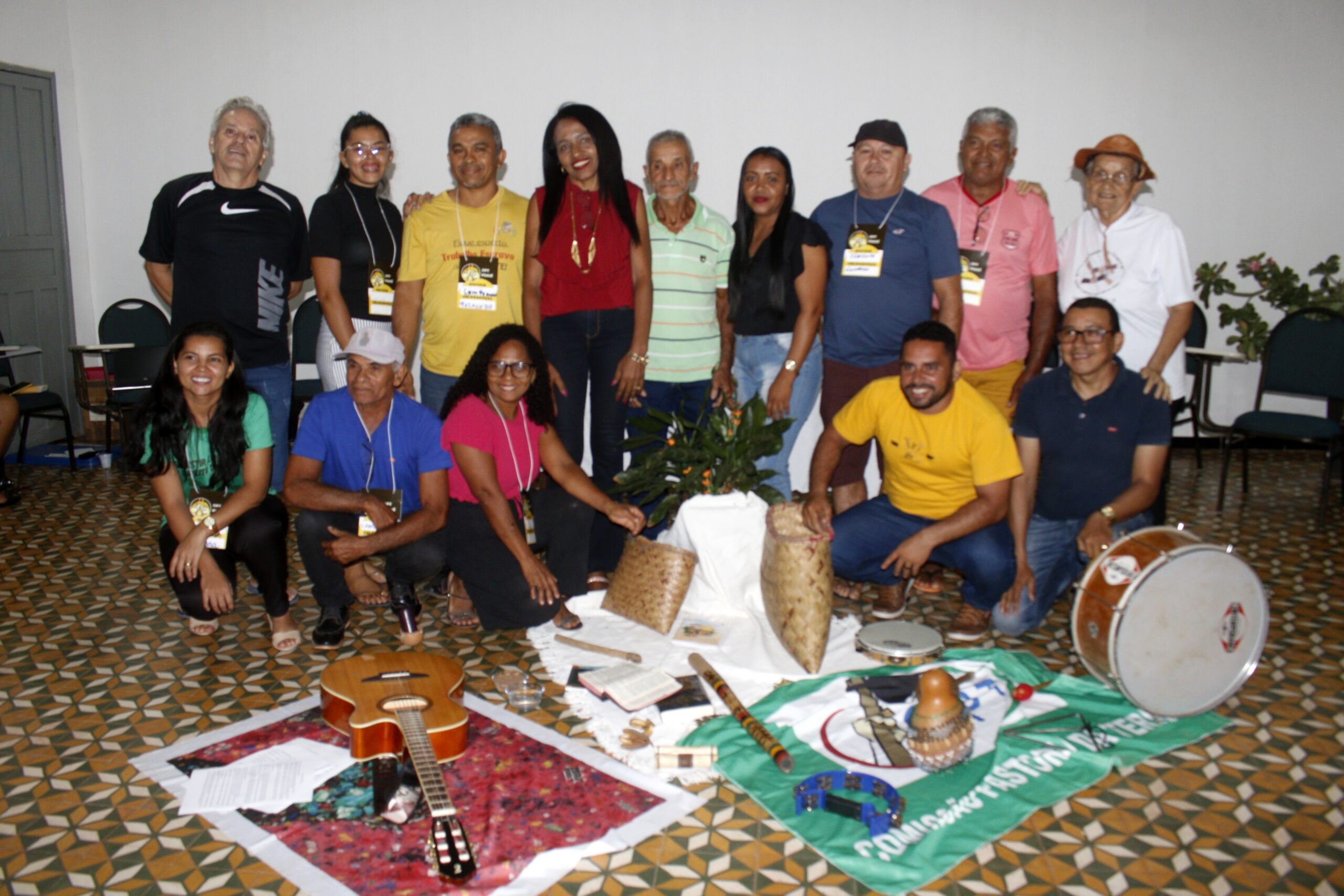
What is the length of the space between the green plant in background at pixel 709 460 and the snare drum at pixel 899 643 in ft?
2.03

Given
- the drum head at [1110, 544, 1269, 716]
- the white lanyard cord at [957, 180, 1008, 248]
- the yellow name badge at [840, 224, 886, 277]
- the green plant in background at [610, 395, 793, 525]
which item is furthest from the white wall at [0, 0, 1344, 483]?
the drum head at [1110, 544, 1269, 716]

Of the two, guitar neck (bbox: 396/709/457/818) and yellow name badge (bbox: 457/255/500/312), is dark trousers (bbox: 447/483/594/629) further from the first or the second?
guitar neck (bbox: 396/709/457/818)

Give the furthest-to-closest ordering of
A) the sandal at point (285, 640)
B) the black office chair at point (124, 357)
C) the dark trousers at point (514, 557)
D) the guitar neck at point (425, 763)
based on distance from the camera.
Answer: the black office chair at point (124, 357), the dark trousers at point (514, 557), the sandal at point (285, 640), the guitar neck at point (425, 763)

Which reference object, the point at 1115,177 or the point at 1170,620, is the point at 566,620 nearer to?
the point at 1170,620

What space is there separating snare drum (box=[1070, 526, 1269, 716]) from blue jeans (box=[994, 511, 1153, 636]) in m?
0.60

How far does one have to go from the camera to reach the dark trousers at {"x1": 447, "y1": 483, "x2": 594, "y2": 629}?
3.49 m

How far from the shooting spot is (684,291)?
12.8 feet

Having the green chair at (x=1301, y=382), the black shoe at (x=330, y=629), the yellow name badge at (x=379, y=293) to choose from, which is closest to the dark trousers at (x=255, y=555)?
the black shoe at (x=330, y=629)

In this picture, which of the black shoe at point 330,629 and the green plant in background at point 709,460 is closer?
the black shoe at point 330,629

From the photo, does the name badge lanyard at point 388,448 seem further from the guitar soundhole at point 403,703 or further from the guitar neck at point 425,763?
the guitar neck at point 425,763

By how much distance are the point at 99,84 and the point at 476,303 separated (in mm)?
3921

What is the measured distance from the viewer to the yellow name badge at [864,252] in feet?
12.6

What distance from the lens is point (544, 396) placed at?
3.60 m

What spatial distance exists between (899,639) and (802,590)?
34 cm
